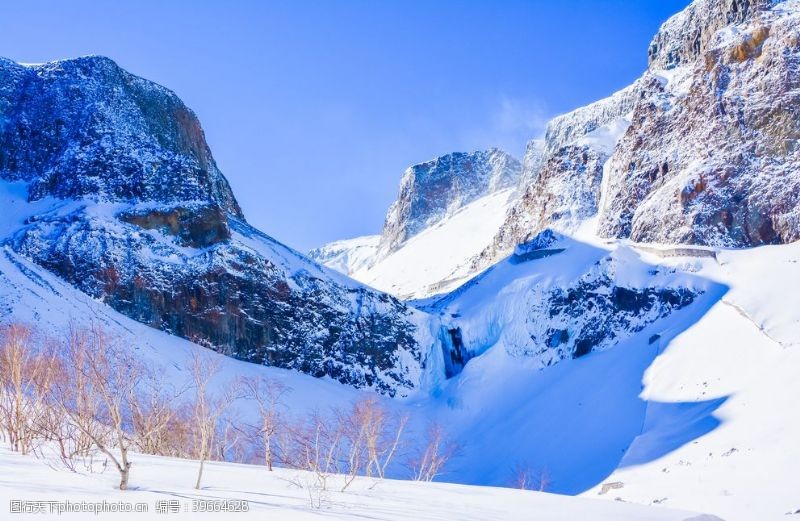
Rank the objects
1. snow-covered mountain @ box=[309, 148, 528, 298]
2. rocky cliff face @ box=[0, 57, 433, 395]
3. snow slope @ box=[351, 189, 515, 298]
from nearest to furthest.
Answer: rocky cliff face @ box=[0, 57, 433, 395] < snow slope @ box=[351, 189, 515, 298] < snow-covered mountain @ box=[309, 148, 528, 298]

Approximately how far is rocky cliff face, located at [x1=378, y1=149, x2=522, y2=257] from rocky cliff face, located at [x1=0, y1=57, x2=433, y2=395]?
353 feet

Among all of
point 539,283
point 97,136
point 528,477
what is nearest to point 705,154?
point 539,283

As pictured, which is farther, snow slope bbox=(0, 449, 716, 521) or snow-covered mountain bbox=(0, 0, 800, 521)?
snow-covered mountain bbox=(0, 0, 800, 521)

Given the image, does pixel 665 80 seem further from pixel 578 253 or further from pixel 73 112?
pixel 73 112

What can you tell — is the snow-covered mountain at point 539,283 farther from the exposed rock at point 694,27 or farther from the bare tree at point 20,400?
the bare tree at point 20,400

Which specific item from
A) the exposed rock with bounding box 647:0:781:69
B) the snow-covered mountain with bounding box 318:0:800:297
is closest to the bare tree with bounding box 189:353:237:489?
the snow-covered mountain with bounding box 318:0:800:297

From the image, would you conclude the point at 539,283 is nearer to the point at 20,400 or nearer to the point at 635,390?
the point at 635,390

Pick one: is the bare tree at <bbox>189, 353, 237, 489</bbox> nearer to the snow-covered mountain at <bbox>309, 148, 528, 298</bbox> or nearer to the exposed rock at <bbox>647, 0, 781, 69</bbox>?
the exposed rock at <bbox>647, 0, 781, 69</bbox>

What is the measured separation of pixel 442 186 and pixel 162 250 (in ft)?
434

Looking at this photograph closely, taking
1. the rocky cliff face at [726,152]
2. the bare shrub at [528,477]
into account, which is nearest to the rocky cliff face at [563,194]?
the rocky cliff face at [726,152]

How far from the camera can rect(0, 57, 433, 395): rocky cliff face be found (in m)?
62.4

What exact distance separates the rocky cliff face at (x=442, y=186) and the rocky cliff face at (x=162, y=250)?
107694mm

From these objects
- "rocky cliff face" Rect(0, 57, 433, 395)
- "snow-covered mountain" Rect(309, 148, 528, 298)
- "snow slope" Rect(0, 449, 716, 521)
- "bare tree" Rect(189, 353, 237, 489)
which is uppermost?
"snow-covered mountain" Rect(309, 148, 528, 298)

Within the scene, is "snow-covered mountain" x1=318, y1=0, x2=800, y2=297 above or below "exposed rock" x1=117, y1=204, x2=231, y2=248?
above
